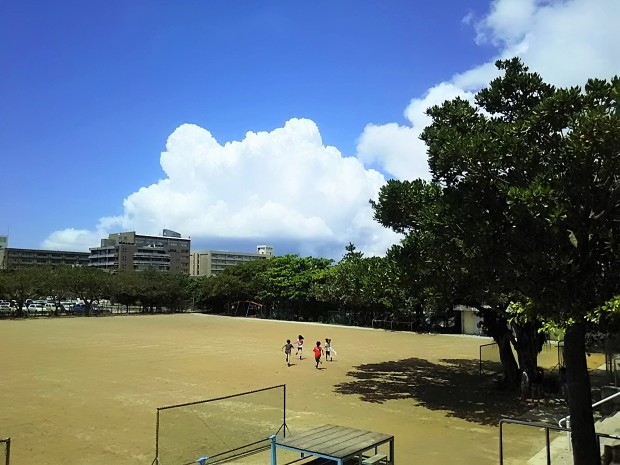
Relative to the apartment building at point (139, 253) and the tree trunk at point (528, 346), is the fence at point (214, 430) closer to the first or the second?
the tree trunk at point (528, 346)

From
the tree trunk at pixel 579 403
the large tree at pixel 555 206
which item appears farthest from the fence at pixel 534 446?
the large tree at pixel 555 206

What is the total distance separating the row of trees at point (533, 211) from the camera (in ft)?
31.5

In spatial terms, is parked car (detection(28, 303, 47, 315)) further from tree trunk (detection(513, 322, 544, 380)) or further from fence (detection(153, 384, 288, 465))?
fence (detection(153, 384, 288, 465))

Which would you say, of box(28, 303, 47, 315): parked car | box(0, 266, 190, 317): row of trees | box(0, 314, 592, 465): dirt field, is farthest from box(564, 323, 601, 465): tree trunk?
box(28, 303, 47, 315): parked car

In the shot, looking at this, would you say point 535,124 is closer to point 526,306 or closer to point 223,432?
point 526,306

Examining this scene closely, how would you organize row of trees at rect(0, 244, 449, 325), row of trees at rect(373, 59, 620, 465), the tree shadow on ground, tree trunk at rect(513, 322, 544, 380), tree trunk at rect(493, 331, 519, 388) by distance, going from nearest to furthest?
row of trees at rect(373, 59, 620, 465) → the tree shadow on ground → tree trunk at rect(513, 322, 544, 380) → tree trunk at rect(493, 331, 519, 388) → row of trees at rect(0, 244, 449, 325)

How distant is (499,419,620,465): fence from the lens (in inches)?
402

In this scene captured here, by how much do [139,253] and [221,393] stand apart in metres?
163

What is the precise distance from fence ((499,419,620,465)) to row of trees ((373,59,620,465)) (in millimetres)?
1294

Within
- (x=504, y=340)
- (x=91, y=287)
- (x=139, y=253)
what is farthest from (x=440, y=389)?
(x=139, y=253)

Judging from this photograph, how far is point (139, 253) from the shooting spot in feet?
564

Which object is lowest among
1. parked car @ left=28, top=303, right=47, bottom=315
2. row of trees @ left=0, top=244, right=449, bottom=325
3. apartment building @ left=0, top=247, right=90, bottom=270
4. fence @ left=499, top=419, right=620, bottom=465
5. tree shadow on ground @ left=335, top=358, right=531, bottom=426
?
tree shadow on ground @ left=335, top=358, right=531, bottom=426

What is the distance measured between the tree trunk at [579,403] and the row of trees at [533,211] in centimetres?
2

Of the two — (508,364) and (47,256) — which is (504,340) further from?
(47,256)
